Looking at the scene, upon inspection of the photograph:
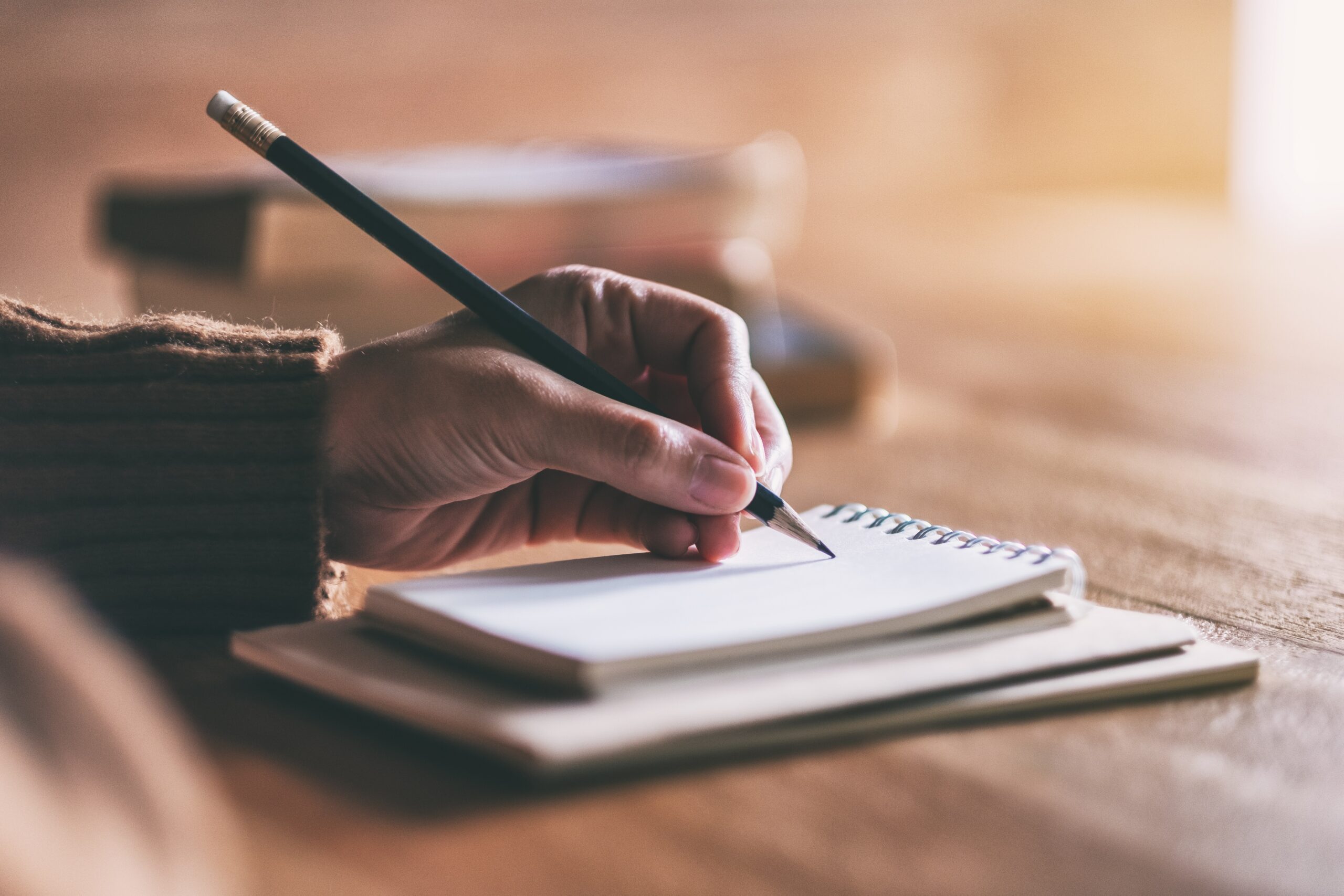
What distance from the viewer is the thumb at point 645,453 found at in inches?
19.7

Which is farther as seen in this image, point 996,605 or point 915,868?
point 996,605

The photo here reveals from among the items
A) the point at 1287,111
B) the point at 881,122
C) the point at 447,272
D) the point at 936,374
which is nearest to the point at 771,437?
the point at 447,272

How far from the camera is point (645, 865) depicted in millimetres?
315

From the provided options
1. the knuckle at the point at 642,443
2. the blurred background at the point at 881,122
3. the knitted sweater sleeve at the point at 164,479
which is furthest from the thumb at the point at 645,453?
the blurred background at the point at 881,122

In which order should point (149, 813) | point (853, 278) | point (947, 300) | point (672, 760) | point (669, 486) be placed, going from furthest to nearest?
point (853, 278) < point (947, 300) < point (669, 486) < point (672, 760) < point (149, 813)

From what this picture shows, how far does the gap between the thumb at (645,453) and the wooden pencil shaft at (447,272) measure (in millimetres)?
30

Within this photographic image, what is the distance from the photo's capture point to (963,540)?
48 cm

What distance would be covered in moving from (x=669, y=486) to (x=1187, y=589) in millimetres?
261

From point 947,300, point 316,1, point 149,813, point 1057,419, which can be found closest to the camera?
point 149,813

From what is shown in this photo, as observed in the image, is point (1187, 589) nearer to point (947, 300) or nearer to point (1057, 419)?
point (1057, 419)

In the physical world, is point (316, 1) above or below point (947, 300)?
above

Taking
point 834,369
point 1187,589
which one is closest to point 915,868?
point 1187,589

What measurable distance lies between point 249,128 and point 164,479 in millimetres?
157

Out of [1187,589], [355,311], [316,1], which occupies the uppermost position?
[316,1]
